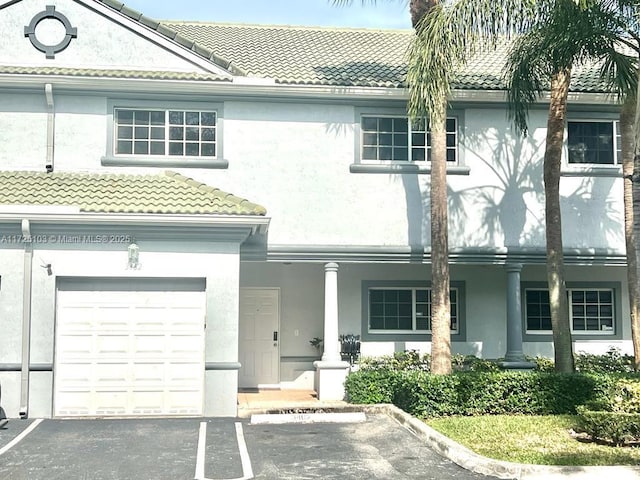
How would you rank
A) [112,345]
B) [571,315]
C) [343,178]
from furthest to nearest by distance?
1. [571,315]
2. [343,178]
3. [112,345]

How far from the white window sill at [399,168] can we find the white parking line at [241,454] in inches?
230

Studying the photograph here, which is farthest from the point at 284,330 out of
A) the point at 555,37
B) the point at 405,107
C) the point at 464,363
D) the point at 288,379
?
the point at 555,37

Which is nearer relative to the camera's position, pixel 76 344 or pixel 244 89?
pixel 76 344

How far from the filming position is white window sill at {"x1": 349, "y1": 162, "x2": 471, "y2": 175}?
17.0m

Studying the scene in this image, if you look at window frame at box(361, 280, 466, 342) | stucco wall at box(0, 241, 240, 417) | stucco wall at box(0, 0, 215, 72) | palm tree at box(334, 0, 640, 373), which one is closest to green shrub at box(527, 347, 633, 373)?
palm tree at box(334, 0, 640, 373)

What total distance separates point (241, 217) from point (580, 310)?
29.2 feet

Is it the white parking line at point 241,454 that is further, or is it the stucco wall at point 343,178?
the stucco wall at point 343,178

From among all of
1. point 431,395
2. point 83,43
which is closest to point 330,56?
Result: point 83,43

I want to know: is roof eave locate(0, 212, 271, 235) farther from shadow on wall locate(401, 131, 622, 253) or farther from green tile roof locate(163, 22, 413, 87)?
shadow on wall locate(401, 131, 622, 253)

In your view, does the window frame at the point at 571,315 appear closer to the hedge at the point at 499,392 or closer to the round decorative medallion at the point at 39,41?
the hedge at the point at 499,392

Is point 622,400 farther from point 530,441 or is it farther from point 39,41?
point 39,41

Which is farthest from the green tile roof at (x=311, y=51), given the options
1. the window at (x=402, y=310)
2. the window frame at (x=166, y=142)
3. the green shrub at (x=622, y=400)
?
the green shrub at (x=622, y=400)

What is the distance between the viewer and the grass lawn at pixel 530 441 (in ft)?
34.9

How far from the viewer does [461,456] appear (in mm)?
10633
